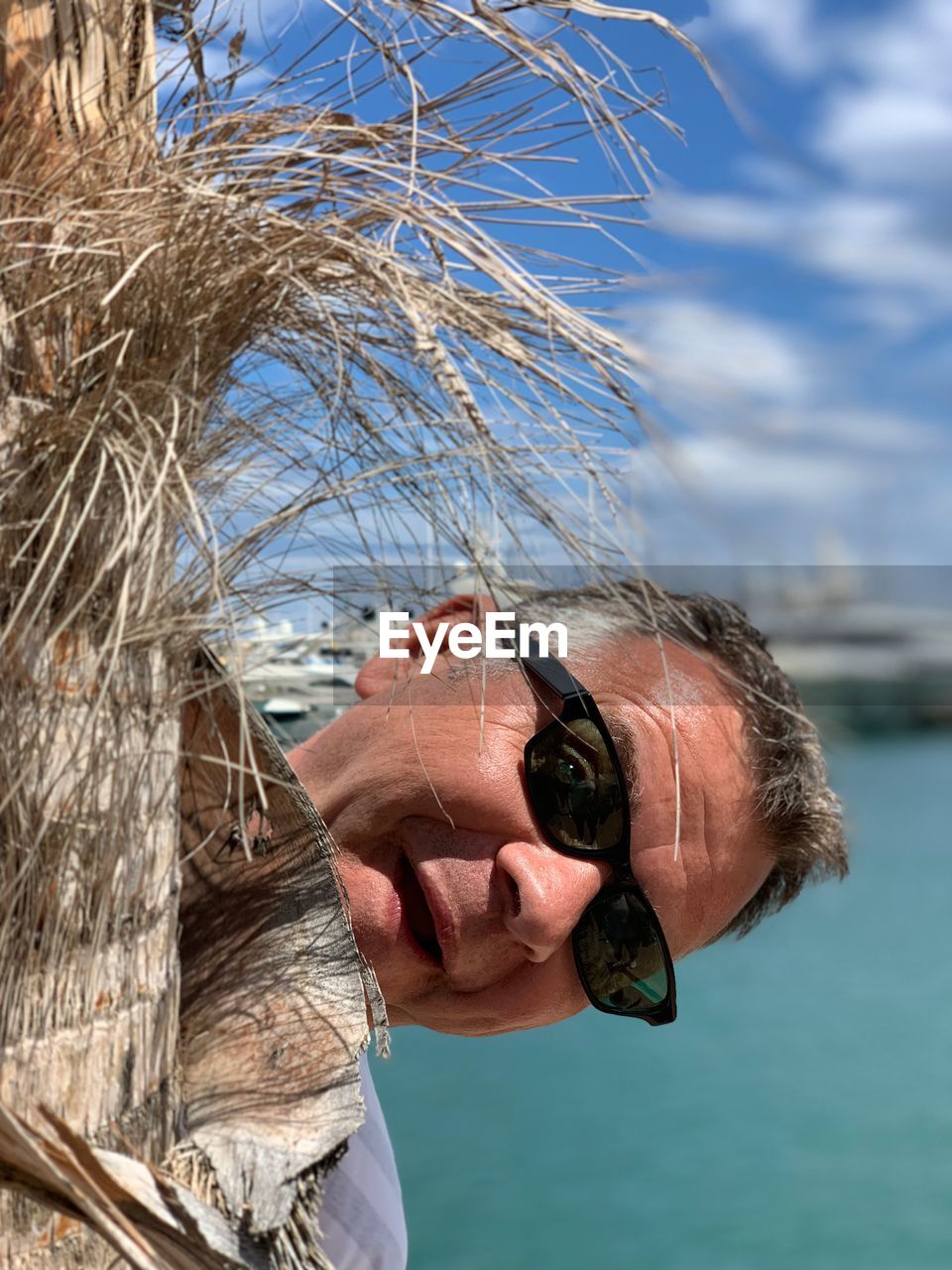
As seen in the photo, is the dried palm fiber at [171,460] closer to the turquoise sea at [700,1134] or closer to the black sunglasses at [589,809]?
the black sunglasses at [589,809]

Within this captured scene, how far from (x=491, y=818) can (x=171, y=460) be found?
69cm

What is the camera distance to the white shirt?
1205 mm

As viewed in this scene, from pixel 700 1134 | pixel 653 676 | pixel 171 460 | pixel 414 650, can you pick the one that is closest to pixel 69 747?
pixel 171 460

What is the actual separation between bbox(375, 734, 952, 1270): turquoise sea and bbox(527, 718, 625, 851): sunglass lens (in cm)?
629

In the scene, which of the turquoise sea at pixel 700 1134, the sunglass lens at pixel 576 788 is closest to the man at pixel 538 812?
the sunglass lens at pixel 576 788

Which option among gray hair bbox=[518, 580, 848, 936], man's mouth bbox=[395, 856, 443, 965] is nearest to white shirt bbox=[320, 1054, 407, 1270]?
man's mouth bbox=[395, 856, 443, 965]

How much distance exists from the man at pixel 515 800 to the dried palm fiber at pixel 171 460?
0.46 m

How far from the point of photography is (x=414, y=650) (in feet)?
4.08

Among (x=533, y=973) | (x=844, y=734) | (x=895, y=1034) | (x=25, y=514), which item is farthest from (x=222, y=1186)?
(x=895, y=1034)

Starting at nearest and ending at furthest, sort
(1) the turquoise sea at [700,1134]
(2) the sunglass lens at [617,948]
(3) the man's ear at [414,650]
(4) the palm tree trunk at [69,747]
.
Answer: (4) the palm tree trunk at [69,747]
(3) the man's ear at [414,650]
(2) the sunglass lens at [617,948]
(1) the turquoise sea at [700,1134]

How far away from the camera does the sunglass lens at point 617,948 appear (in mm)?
1270

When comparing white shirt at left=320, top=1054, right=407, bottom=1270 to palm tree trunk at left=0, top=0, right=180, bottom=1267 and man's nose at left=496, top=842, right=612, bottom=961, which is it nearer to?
man's nose at left=496, top=842, right=612, bottom=961

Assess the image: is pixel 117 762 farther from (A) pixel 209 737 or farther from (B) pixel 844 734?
(B) pixel 844 734

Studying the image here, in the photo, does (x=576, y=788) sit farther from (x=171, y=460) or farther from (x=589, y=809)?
(x=171, y=460)
